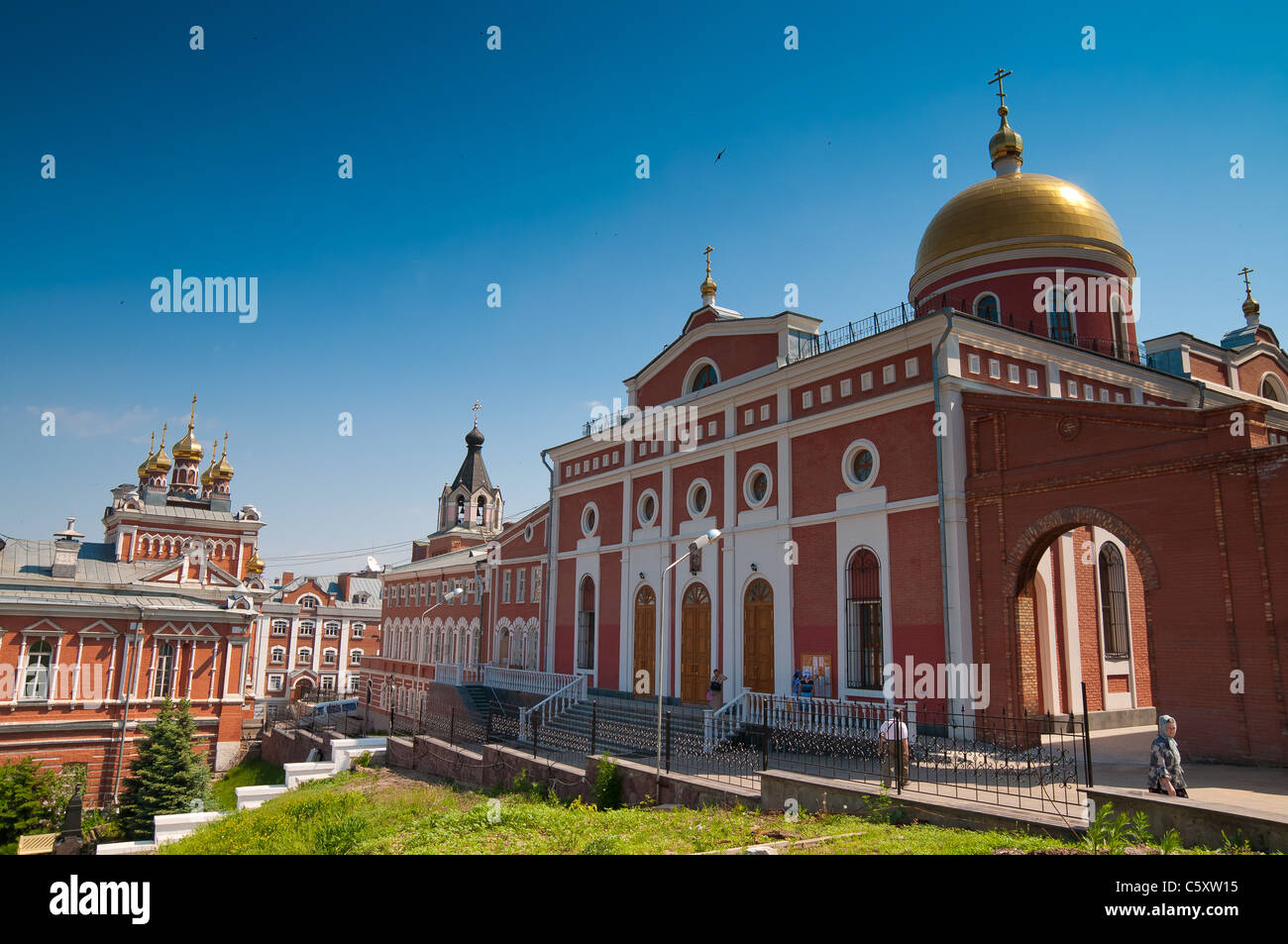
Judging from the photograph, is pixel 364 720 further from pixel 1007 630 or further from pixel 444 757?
pixel 1007 630

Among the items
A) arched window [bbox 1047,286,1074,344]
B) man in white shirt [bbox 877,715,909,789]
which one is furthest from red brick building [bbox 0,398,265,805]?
arched window [bbox 1047,286,1074,344]

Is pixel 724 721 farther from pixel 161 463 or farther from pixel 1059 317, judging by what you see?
pixel 161 463

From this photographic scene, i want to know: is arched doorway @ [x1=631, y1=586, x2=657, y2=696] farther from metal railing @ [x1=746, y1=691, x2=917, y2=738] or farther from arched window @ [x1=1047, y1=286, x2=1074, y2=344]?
arched window @ [x1=1047, y1=286, x2=1074, y2=344]

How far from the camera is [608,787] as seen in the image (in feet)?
46.7

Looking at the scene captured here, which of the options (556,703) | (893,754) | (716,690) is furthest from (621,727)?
(893,754)

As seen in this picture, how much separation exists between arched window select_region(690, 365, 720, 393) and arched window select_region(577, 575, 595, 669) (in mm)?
7770

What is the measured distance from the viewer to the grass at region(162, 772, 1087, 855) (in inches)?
350

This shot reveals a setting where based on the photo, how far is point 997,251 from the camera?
72.7ft

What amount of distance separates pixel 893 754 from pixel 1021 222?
1575cm

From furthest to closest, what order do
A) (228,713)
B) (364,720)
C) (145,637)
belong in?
(364,720)
(228,713)
(145,637)

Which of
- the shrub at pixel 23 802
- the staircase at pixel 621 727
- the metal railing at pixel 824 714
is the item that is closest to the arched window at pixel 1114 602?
the metal railing at pixel 824 714
